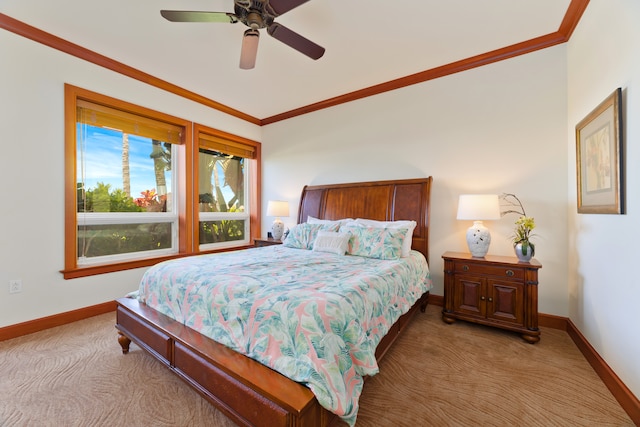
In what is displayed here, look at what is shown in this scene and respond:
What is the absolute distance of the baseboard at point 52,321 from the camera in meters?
2.31

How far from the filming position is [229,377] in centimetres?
129

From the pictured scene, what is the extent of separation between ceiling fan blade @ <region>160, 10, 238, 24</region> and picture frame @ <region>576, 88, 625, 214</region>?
262cm

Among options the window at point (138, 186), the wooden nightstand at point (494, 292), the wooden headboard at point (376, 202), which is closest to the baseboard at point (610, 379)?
the wooden nightstand at point (494, 292)

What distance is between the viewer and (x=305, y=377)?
Answer: 3.74 ft

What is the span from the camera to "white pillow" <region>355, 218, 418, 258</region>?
8.73 feet

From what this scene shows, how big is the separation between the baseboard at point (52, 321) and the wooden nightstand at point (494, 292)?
3.71m

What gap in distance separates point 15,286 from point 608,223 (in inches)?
191

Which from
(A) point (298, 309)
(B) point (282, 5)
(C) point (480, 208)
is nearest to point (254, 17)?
(B) point (282, 5)

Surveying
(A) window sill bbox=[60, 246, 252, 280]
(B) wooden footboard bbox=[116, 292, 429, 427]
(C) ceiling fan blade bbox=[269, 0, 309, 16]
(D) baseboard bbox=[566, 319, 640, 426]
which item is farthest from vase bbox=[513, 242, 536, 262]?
(A) window sill bbox=[60, 246, 252, 280]

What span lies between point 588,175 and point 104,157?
15.9ft

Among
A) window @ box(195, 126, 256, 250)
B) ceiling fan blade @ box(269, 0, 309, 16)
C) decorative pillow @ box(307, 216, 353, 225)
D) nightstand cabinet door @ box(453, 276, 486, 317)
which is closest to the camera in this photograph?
ceiling fan blade @ box(269, 0, 309, 16)

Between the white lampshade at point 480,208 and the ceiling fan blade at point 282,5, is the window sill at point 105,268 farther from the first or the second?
the white lampshade at point 480,208

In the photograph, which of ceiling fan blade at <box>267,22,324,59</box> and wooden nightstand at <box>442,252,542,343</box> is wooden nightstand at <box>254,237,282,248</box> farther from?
ceiling fan blade at <box>267,22,324,59</box>

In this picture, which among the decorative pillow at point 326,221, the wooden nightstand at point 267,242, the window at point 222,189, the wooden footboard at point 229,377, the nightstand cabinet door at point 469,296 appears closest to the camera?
the wooden footboard at point 229,377
